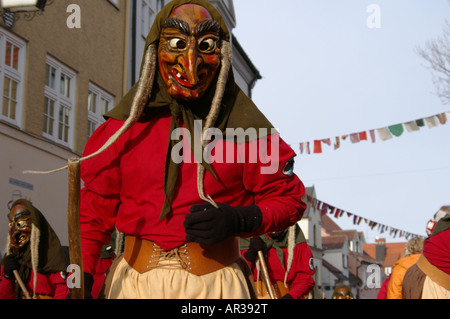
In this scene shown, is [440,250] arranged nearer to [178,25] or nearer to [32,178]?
[178,25]

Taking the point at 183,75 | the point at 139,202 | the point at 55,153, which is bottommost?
the point at 139,202

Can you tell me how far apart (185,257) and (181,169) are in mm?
374

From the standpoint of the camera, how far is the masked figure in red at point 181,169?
8.55 ft

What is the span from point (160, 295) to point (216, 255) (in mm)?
280

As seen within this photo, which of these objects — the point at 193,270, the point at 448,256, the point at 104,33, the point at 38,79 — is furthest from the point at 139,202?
the point at 104,33

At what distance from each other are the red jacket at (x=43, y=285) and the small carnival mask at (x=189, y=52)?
479 cm

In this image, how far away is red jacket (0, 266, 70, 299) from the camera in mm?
7125

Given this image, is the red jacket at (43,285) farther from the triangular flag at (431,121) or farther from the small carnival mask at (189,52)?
the triangular flag at (431,121)

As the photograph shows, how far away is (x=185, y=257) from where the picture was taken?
2.61 metres

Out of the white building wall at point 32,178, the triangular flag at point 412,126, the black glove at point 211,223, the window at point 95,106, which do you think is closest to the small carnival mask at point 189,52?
the black glove at point 211,223

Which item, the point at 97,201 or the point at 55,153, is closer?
the point at 97,201

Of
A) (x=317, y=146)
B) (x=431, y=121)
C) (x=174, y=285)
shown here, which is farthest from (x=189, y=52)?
(x=317, y=146)

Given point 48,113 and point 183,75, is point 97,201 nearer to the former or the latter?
point 183,75

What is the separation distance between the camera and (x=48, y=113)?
12.3m
